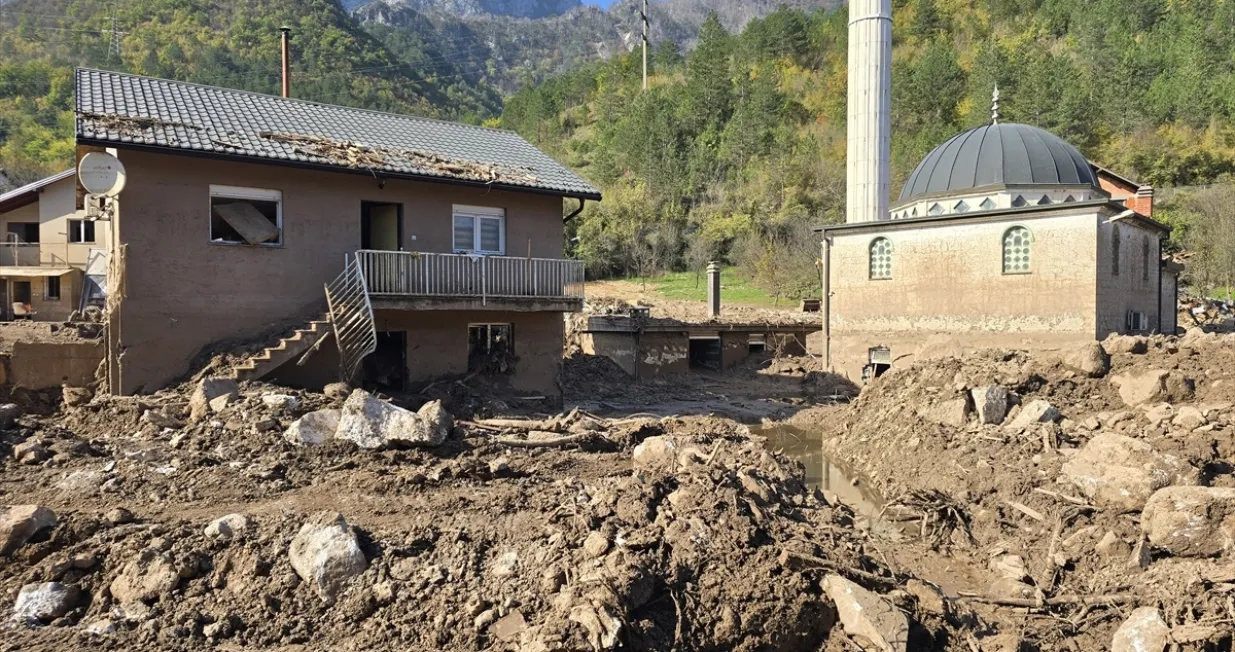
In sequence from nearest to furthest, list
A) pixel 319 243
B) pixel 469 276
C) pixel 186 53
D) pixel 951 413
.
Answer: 1. pixel 951 413
2. pixel 319 243
3. pixel 469 276
4. pixel 186 53

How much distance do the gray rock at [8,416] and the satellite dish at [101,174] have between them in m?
3.65

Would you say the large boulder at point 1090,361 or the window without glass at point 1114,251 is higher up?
the window without glass at point 1114,251

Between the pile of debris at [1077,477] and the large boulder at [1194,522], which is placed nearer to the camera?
the pile of debris at [1077,477]

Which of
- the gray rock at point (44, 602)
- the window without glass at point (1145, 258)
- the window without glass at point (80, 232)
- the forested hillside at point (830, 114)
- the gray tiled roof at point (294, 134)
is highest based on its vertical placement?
the forested hillside at point (830, 114)

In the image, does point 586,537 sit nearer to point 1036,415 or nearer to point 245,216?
point 1036,415

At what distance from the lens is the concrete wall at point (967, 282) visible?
20.2m

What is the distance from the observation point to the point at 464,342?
1809 cm

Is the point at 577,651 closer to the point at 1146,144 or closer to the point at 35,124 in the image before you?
the point at 1146,144

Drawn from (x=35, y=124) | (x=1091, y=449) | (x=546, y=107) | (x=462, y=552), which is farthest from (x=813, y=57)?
(x=462, y=552)

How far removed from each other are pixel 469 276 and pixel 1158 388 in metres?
13.3

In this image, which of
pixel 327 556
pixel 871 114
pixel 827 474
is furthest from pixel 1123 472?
pixel 871 114

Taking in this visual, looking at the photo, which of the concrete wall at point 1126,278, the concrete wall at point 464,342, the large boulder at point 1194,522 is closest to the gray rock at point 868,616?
the large boulder at point 1194,522

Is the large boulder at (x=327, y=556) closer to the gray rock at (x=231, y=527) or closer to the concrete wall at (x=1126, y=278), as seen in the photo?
the gray rock at (x=231, y=527)

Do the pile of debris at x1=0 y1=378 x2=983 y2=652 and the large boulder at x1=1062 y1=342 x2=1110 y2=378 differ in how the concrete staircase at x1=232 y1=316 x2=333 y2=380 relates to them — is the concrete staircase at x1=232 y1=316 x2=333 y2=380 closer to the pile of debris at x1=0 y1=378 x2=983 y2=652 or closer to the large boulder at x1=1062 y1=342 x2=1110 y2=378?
the pile of debris at x1=0 y1=378 x2=983 y2=652
